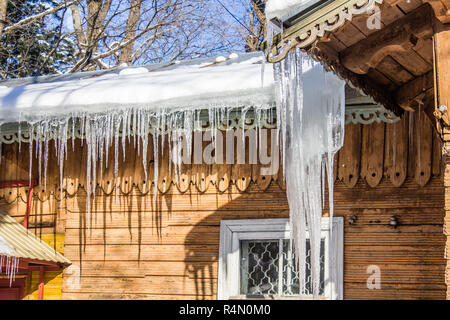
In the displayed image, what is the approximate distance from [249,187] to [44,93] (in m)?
2.25

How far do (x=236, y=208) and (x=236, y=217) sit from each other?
0.09 meters

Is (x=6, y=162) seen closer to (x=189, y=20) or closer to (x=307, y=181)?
(x=307, y=181)

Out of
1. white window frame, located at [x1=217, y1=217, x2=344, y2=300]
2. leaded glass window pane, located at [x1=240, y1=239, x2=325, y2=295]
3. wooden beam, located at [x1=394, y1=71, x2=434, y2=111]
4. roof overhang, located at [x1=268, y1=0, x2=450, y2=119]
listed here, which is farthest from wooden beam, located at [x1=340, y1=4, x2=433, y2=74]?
leaded glass window pane, located at [x1=240, y1=239, x2=325, y2=295]

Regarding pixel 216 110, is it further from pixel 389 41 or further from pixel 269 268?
pixel 389 41

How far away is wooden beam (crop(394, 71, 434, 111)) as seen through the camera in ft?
16.1

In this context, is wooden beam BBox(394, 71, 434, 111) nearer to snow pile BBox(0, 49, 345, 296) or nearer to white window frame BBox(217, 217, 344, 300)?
snow pile BBox(0, 49, 345, 296)

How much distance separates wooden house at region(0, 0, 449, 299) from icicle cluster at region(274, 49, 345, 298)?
1.10 ft

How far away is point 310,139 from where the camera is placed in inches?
211

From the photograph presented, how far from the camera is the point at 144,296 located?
6.70 meters

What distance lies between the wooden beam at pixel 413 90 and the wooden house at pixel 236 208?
11 mm

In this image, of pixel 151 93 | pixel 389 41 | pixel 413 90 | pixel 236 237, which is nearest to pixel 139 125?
pixel 151 93

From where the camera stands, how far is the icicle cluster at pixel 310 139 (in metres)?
5.09

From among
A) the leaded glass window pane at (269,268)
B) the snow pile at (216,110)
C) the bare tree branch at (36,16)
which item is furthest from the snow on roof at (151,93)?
the bare tree branch at (36,16)

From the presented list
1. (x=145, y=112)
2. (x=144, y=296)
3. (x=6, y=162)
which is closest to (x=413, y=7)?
(x=145, y=112)
